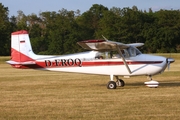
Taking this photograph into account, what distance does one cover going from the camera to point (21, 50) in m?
16.2

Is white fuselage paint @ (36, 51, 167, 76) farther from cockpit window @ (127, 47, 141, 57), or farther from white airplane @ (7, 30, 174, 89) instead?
cockpit window @ (127, 47, 141, 57)

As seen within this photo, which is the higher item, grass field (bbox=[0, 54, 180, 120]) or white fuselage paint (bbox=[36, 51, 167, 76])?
white fuselage paint (bbox=[36, 51, 167, 76])

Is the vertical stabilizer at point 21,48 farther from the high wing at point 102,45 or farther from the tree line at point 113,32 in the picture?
the tree line at point 113,32

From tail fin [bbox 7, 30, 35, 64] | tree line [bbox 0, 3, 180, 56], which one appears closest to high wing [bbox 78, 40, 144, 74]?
tail fin [bbox 7, 30, 35, 64]

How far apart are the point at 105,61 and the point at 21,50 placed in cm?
339

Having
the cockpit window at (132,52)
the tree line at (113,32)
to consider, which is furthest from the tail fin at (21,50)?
the tree line at (113,32)

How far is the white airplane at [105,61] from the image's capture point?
49.6 ft

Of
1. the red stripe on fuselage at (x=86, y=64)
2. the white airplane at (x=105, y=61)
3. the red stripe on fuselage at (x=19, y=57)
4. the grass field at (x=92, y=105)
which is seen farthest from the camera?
the red stripe on fuselage at (x=19, y=57)

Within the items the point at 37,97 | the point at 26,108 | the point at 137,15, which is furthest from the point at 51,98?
the point at 137,15

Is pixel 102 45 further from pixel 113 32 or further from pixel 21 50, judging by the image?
pixel 113 32

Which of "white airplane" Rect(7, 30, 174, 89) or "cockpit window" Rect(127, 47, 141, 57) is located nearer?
"white airplane" Rect(7, 30, 174, 89)

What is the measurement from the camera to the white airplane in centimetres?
1512

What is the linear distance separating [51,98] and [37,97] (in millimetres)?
558

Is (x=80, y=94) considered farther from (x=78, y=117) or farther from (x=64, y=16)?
(x=64, y=16)
